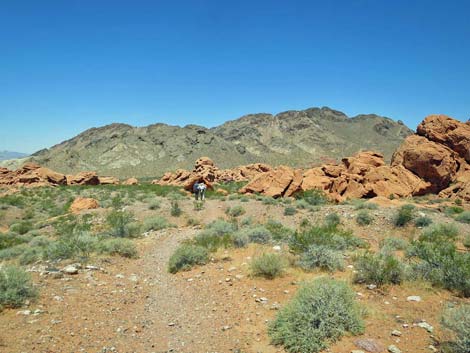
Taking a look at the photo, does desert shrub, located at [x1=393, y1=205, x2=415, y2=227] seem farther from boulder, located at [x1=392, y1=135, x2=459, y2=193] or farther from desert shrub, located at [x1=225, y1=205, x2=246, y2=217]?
boulder, located at [x1=392, y1=135, x2=459, y2=193]

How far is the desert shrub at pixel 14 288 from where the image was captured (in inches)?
243

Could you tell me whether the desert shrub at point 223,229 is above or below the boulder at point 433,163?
below

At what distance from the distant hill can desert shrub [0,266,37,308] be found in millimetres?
84617

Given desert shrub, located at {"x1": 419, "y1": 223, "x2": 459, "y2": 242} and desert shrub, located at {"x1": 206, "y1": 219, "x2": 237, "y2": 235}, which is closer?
desert shrub, located at {"x1": 419, "y1": 223, "x2": 459, "y2": 242}

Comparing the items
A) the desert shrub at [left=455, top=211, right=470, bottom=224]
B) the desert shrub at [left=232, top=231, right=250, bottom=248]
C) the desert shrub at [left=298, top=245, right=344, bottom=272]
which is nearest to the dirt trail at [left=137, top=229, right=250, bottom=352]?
the desert shrub at [left=232, top=231, right=250, bottom=248]

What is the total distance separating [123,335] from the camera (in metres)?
5.67

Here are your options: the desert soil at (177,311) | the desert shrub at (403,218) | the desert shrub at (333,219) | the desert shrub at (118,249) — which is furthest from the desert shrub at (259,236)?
the desert shrub at (403,218)

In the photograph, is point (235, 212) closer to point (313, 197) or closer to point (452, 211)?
point (313, 197)

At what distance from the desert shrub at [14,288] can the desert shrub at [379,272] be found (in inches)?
254

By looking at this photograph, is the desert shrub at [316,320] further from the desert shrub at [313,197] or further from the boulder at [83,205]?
the boulder at [83,205]

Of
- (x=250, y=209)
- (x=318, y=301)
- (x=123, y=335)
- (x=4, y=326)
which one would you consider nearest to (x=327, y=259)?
(x=318, y=301)

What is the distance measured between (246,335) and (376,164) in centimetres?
2734

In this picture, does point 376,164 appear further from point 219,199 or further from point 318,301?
point 318,301

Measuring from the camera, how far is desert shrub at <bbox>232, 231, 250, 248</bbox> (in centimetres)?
1082
